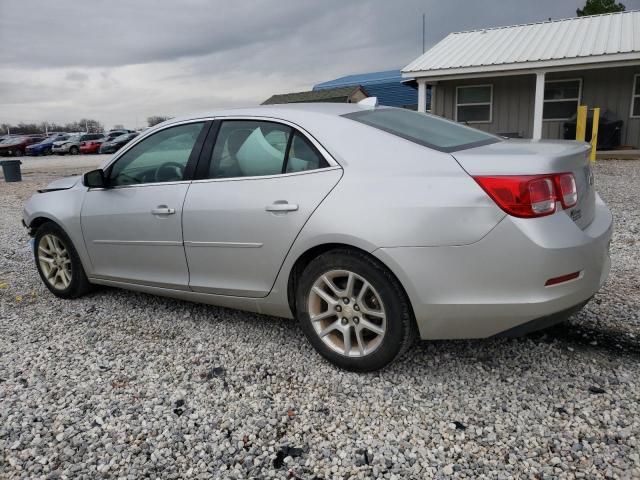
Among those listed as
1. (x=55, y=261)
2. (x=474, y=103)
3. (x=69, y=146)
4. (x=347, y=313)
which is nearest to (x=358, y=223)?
(x=347, y=313)

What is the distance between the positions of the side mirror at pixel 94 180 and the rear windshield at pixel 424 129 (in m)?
2.00

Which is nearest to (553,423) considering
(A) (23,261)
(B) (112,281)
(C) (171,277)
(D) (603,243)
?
(D) (603,243)

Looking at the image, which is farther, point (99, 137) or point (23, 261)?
point (99, 137)

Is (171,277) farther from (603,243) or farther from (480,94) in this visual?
(480,94)

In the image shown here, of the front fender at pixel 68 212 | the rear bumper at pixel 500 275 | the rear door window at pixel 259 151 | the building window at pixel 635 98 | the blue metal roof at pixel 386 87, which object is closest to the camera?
the rear bumper at pixel 500 275

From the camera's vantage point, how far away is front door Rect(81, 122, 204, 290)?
11.8 feet

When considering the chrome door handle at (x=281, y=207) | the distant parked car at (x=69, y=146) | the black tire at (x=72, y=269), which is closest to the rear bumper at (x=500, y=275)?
the chrome door handle at (x=281, y=207)

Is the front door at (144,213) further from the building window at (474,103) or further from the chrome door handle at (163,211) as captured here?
the building window at (474,103)

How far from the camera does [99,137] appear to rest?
37.8m

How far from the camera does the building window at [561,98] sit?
15.6 m

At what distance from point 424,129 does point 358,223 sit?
2.80 ft

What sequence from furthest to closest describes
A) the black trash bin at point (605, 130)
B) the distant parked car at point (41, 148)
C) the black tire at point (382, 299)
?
Answer: 1. the distant parked car at point (41, 148)
2. the black trash bin at point (605, 130)
3. the black tire at point (382, 299)

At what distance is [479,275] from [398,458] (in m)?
0.92

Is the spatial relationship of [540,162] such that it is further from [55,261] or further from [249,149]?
[55,261]
